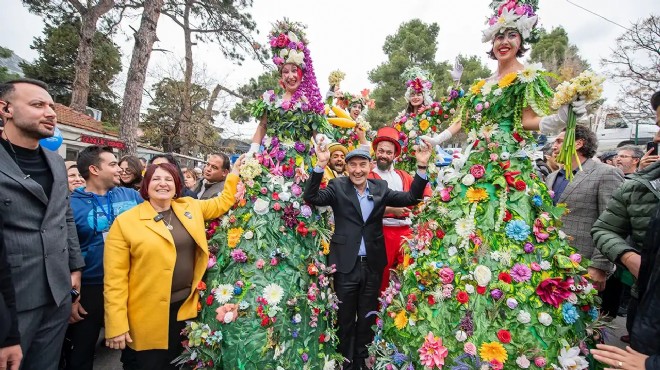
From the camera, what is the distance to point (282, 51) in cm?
322

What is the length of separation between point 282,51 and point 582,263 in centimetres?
287

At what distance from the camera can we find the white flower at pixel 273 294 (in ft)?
8.45

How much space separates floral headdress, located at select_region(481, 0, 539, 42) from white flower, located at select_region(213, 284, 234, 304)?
2879mm

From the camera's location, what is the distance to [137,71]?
8.88 meters

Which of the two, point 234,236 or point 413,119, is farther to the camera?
point 413,119

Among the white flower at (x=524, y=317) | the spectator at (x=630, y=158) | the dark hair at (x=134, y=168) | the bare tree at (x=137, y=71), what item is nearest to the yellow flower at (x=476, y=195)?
the white flower at (x=524, y=317)

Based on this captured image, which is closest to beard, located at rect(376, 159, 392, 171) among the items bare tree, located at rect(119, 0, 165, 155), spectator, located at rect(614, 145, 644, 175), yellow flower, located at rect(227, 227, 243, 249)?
yellow flower, located at rect(227, 227, 243, 249)

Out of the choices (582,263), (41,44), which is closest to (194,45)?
(41,44)

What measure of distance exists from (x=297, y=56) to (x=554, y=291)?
2.67 metres

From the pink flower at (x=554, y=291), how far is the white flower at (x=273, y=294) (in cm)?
170

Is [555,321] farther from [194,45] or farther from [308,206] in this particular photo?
[194,45]

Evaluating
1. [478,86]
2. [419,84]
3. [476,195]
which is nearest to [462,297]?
A: [476,195]

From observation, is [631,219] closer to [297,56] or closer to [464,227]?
[464,227]

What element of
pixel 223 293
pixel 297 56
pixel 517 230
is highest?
pixel 297 56
